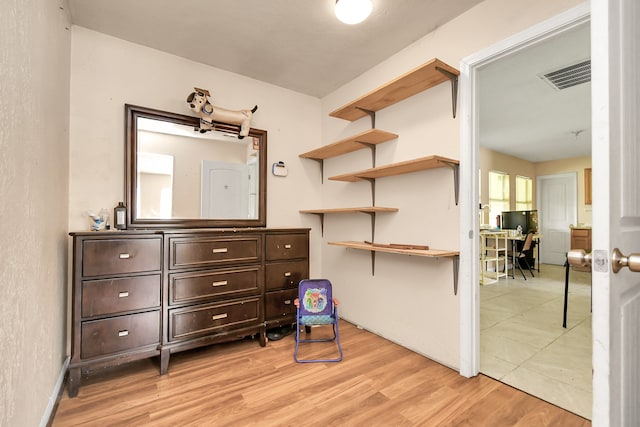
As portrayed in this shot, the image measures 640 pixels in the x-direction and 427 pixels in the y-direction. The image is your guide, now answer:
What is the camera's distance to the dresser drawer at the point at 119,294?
6.10 ft

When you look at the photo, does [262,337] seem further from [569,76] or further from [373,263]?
[569,76]

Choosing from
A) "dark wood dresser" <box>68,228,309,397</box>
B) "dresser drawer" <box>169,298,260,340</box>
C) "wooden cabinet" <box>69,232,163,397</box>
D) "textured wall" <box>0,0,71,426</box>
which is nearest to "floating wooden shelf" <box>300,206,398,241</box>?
"dark wood dresser" <box>68,228,309,397</box>

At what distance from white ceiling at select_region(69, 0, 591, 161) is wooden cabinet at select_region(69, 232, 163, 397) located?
1.58 m

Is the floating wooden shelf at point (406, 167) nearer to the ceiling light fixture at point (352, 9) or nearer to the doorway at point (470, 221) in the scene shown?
the doorway at point (470, 221)

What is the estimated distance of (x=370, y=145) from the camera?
2.81 meters

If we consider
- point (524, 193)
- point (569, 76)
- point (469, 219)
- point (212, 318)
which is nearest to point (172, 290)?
point (212, 318)

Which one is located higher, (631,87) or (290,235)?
(631,87)

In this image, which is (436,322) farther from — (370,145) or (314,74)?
(314,74)

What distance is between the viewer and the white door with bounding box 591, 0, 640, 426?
63 centimetres

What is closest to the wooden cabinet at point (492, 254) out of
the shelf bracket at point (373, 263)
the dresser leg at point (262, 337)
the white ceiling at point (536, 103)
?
the white ceiling at point (536, 103)

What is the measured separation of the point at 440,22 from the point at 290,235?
206 centimetres

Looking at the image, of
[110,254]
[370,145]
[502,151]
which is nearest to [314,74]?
[370,145]

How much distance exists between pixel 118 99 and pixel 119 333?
1767 mm

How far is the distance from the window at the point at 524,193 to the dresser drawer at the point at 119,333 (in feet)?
24.9
